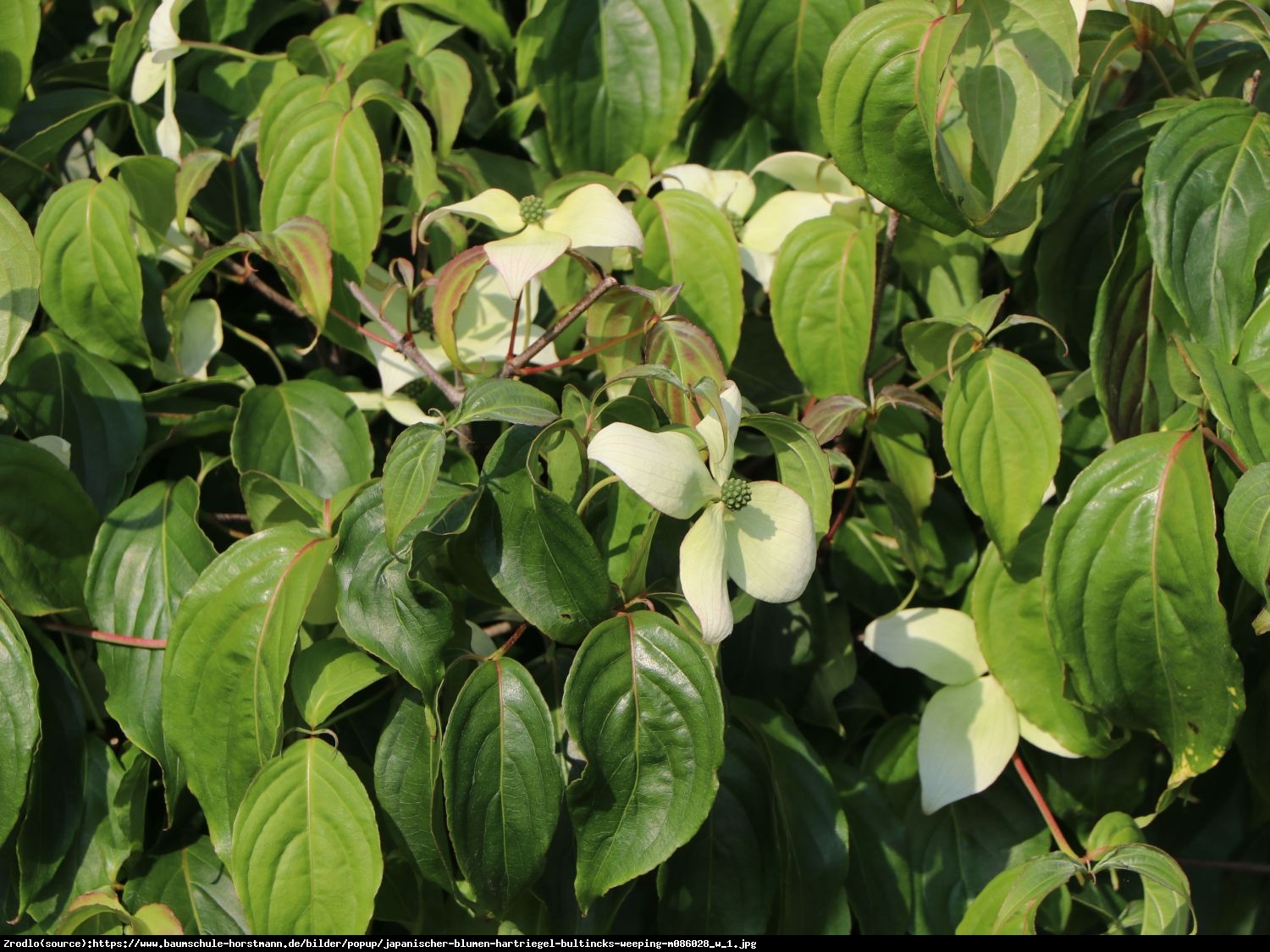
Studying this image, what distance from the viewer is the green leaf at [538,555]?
758mm

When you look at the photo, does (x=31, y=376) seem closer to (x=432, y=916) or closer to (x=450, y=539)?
(x=450, y=539)

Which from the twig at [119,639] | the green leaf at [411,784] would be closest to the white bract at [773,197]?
the green leaf at [411,784]

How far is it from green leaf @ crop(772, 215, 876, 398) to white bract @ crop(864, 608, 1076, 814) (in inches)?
8.9

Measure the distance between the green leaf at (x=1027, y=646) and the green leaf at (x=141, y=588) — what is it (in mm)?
686

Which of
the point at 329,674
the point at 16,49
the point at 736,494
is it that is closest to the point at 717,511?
the point at 736,494

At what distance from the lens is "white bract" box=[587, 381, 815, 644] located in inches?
27.6

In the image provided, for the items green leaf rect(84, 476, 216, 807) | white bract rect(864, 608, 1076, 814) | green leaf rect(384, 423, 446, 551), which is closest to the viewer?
green leaf rect(384, 423, 446, 551)

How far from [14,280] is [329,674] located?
1.21 feet

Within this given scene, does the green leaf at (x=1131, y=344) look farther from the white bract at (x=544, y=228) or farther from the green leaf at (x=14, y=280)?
the green leaf at (x=14, y=280)

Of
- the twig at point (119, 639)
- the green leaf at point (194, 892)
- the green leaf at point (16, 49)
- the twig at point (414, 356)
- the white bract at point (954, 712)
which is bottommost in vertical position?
the green leaf at point (194, 892)

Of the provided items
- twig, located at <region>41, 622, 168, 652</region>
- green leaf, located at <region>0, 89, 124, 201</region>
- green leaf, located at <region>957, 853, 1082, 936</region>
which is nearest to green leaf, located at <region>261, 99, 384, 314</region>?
green leaf, located at <region>0, 89, 124, 201</region>

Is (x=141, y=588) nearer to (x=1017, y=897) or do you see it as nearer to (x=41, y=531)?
(x=41, y=531)

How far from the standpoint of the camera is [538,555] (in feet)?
2.50

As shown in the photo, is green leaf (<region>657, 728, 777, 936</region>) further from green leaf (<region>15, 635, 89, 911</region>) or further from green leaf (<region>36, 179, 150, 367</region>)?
green leaf (<region>36, 179, 150, 367</region>)
